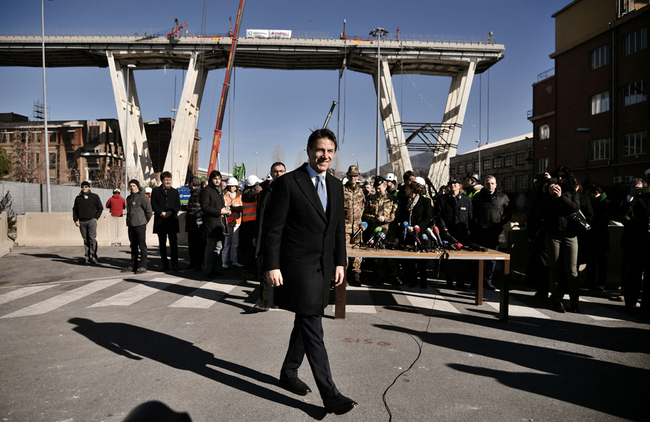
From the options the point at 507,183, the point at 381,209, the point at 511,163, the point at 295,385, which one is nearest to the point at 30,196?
the point at 381,209

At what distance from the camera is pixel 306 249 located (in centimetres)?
348

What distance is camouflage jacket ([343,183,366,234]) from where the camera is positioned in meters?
8.68

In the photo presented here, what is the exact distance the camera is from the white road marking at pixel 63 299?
649 centimetres

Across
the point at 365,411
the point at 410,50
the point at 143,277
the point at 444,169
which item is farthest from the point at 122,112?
the point at 365,411

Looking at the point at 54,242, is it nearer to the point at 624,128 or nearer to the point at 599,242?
the point at 599,242

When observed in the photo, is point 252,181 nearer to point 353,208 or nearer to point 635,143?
point 353,208

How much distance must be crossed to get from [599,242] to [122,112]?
180 ft

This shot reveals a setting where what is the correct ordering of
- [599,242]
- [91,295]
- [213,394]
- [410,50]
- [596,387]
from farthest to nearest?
[410,50] < [599,242] < [91,295] < [596,387] < [213,394]

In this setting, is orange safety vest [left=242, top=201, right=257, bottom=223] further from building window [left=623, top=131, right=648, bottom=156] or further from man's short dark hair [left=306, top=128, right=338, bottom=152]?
building window [left=623, top=131, right=648, bottom=156]

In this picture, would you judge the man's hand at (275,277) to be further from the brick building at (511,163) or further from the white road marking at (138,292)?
the brick building at (511,163)

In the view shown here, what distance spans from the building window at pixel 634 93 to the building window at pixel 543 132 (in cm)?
1348

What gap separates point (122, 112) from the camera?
174 feet

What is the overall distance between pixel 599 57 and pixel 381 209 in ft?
120

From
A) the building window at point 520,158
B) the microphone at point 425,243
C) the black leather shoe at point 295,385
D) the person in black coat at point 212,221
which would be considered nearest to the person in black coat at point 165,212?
the person in black coat at point 212,221
